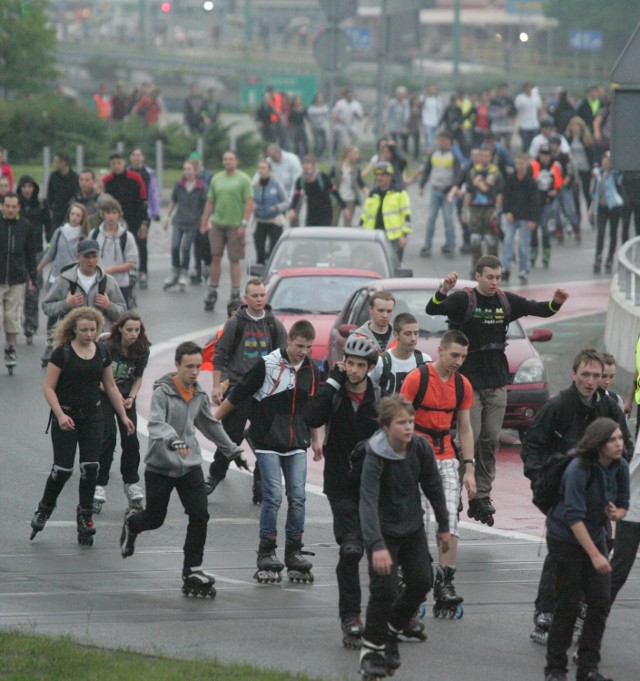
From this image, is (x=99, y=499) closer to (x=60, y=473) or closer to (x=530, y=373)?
(x=60, y=473)

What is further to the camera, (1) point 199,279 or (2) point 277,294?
(1) point 199,279

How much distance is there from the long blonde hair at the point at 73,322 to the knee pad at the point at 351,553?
2932 mm

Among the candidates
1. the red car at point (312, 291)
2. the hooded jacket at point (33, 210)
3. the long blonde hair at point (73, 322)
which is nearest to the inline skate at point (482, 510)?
the long blonde hair at point (73, 322)

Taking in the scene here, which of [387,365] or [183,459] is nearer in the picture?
[183,459]

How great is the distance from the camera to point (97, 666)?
7.91 m

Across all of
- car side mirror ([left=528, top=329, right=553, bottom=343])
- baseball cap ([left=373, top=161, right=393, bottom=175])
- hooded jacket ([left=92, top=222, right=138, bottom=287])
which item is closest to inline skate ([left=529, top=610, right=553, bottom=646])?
car side mirror ([left=528, top=329, right=553, bottom=343])

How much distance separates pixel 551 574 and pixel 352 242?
1122cm

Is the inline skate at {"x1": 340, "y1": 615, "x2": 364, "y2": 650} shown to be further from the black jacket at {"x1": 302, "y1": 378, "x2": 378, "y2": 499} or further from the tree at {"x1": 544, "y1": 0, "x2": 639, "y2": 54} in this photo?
the tree at {"x1": 544, "y1": 0, "x2": 639, "y2": 54}

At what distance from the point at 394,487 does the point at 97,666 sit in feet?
5.38

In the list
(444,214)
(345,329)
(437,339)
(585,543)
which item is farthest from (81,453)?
(444,214)

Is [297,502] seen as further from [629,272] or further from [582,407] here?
[629,272]

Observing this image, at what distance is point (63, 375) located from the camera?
36.4ft

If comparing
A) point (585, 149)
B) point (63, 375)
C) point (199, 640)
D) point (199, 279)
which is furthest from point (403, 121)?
point (199, 640)

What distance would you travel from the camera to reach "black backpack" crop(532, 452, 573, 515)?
26.6 feet
